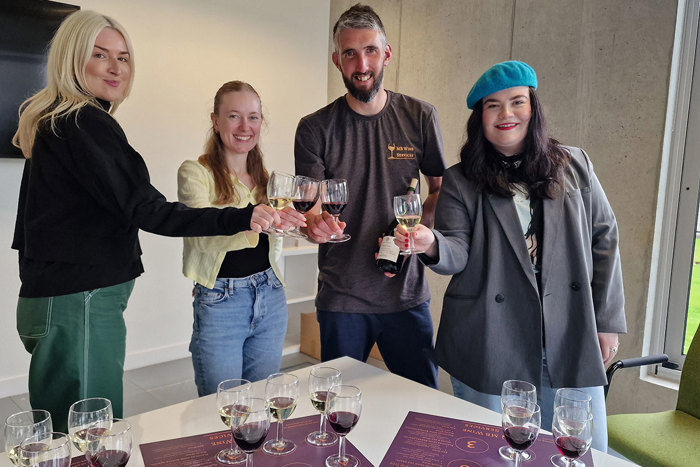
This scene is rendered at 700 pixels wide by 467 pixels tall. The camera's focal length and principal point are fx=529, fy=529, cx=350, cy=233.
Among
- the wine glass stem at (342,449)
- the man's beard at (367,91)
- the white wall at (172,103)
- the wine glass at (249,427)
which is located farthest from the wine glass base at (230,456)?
the white wall at (172,103)

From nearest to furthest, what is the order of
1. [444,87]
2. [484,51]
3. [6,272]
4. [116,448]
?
[116,448] < [6,272] < [484,51] < [444,87]

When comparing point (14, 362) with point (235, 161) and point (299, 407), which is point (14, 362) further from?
point (299, 407)

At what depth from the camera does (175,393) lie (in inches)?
142

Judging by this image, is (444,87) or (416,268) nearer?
(416,268)

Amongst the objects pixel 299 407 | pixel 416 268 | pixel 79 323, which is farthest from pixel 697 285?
pixel 79 323

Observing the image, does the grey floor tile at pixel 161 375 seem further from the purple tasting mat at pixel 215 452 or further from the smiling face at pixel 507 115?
the smiling face at pixel 507 115

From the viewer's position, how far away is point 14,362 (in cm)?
353

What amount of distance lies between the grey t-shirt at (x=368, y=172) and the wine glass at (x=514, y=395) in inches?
38.9

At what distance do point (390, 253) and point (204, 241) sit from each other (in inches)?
28.4

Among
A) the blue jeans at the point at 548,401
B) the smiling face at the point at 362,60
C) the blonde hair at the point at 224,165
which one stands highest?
the smiling face at the point at 362,60

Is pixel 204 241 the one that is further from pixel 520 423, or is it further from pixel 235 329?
pixel 520 423

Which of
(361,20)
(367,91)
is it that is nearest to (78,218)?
(367,91)

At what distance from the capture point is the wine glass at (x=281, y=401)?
1195 mm

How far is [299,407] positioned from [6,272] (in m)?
2.92
